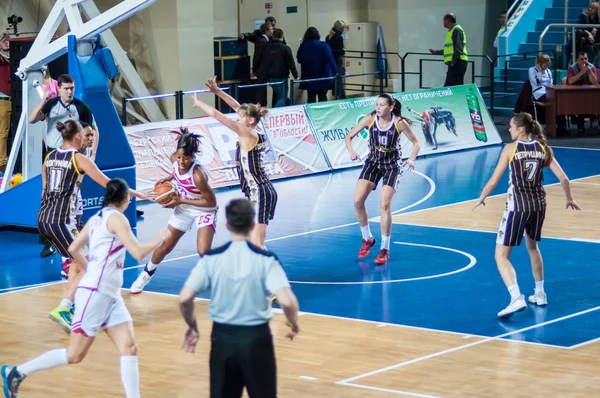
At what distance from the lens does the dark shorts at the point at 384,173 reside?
14086 mm

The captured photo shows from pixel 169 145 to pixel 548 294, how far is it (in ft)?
27.3

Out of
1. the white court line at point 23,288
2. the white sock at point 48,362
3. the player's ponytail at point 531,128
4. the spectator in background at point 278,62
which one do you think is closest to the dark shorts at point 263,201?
the white court line at point 23,288

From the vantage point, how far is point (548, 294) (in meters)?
12.5

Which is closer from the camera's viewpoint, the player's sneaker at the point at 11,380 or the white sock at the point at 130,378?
the white sock at the point at 130,378

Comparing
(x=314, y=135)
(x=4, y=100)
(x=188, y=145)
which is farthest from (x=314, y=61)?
(x=188, y=145)

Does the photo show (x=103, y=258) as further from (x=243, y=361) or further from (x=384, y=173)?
→ (x=384, y=173)

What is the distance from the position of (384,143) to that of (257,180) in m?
2.14

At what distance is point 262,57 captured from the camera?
23875 mm

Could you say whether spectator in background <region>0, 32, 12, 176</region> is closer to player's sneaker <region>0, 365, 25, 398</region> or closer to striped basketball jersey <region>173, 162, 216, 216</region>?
striped basketball jersey <region>173, 162, 216, 216</region>

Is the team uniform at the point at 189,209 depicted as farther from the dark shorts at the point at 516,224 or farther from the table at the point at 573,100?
the table at the point at 573,100

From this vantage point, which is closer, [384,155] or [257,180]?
[257,180]

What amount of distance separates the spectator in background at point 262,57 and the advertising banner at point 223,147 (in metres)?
2.78

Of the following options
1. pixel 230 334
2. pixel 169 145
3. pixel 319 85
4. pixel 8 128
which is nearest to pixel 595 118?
pixel 319 85

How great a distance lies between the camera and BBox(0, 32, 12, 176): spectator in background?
61.7 feet
